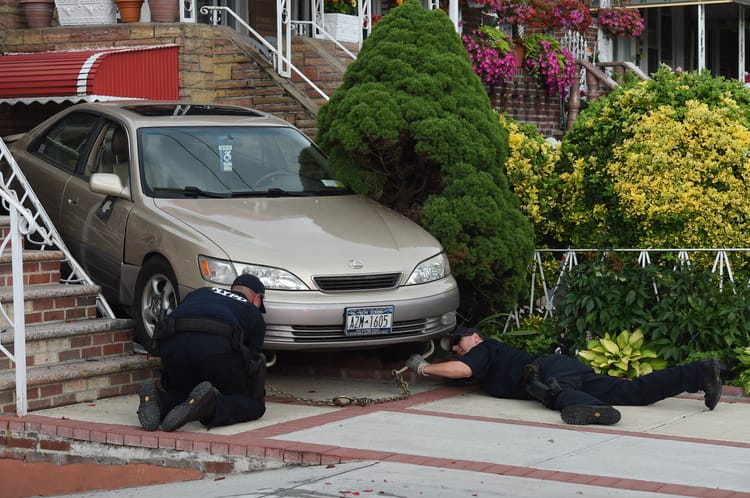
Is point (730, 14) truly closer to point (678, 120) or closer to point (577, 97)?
point (577, 97)

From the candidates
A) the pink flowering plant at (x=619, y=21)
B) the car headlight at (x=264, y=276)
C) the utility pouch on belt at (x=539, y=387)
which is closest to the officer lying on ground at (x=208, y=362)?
the car headlight at (x=264, y=276)

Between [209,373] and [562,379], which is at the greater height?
[209,373]

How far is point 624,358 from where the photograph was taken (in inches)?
368

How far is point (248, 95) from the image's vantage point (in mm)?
14320

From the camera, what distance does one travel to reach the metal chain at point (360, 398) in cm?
866

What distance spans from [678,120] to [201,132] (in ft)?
12.5

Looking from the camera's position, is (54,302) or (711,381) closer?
(711,381)

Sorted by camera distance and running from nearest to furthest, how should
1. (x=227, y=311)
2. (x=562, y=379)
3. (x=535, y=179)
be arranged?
(x=227, y=311), (x=562, y=379), (x=535, y=179)

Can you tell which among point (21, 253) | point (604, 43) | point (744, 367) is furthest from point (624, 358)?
point (604, 43)

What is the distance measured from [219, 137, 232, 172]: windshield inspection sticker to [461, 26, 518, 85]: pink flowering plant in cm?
848

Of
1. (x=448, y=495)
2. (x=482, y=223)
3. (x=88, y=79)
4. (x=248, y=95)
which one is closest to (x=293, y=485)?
(x=448, y=495)

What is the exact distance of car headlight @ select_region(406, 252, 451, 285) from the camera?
8.95 meters

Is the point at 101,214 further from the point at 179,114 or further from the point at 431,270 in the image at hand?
the point at 431,270

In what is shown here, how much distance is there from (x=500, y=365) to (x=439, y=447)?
65.7 inches
